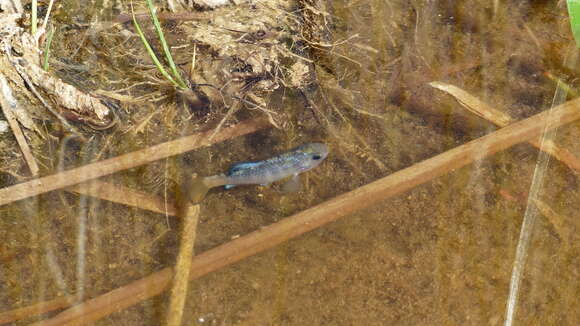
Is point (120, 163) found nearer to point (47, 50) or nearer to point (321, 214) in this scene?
point (47, 50)

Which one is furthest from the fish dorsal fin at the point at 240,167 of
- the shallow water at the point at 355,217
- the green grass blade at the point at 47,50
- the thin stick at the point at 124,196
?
the green grass blade at the point at 47,50

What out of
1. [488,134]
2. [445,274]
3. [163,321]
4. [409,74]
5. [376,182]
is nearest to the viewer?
[163,321]

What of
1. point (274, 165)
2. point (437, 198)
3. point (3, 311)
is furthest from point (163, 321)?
point (437, 198)

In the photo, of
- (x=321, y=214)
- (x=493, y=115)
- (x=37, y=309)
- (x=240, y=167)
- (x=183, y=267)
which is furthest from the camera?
(x=493, y=115)

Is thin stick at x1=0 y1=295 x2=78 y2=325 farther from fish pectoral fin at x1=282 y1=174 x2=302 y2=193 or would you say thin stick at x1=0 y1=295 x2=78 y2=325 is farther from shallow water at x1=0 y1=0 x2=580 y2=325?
fish pectoral fin at x1=282 y1=174 x2=302 y2=193

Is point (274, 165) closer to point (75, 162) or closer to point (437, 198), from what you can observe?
point (437, 198)

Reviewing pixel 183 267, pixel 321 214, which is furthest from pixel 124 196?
pixel 321 214
